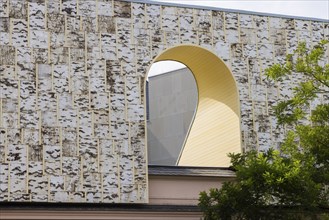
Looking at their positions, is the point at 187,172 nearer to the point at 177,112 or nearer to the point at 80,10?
the point at 80,10

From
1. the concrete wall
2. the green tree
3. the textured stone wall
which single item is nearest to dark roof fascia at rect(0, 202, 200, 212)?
the textured stone wall

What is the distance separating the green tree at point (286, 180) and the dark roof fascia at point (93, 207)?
98 centimetres

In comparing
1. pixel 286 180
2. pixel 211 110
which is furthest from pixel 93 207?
pixel 211 110

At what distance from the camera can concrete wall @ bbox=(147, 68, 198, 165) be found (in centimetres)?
3250

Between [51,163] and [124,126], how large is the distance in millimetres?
1690

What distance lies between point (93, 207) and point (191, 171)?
8.06 feet

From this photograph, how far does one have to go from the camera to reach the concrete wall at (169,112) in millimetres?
32500

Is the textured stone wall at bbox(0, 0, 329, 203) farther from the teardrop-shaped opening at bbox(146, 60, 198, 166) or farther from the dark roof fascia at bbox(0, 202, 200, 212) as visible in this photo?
the teardrop-shaped opening at bbox(146, 60, 198, 166)

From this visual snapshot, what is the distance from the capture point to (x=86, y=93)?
1755 centimetres

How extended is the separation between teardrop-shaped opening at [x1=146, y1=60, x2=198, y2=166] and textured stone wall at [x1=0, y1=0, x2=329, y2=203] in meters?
13.6

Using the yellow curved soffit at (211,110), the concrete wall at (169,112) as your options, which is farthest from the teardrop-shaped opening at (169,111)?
the yellow curved soffit at (211,110)

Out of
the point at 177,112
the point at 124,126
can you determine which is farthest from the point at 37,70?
the point at 177,112

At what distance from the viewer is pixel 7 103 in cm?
1697

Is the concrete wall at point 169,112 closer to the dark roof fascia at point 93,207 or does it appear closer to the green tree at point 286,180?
the dark roof fascia at point 93,207
